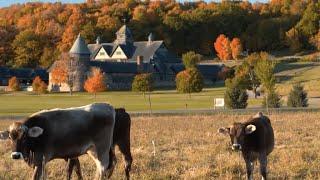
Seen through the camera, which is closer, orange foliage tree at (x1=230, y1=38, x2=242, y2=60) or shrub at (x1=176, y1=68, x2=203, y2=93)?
shrub at (x1=176, y1=68, x2=203, y2=93)

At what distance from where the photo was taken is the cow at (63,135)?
35.0 ft

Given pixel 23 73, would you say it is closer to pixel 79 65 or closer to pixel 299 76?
pixel 79 65

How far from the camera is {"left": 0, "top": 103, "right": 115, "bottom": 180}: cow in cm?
1066

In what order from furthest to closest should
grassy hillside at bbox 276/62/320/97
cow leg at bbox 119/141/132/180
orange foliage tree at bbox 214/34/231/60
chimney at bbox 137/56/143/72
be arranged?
orange foliage tree at bbox 214/34/231/60 → chimney at bbox 137/56/143/72 → grassy hillside at bbox 276/62/320/97 → cow leg at bbox 119/141/132/180

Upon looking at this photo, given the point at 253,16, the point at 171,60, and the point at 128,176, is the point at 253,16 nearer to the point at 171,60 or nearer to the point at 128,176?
the point at 171,60

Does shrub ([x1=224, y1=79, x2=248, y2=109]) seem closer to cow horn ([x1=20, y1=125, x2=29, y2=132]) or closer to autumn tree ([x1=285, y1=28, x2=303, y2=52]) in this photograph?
cow horn ([x1=20, y1=125, x2=29, y2=132])

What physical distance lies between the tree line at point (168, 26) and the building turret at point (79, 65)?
2684 cm

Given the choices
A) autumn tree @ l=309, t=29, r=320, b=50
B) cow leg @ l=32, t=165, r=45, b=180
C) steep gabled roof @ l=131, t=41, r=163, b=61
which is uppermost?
autumn tree @ l=309, t=29, r=320, b=50

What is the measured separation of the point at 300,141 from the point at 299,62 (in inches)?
4468

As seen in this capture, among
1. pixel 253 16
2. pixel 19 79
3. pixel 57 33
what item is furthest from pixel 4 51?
pixel 253 16

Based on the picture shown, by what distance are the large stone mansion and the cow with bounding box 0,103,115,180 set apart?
10339 centimetres

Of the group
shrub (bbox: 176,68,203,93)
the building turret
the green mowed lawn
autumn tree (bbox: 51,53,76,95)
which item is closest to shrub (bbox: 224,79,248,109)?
the green mowed lawn

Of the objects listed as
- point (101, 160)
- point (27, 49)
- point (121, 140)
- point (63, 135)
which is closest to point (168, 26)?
point (27, 49)

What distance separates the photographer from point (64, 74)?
115 m
